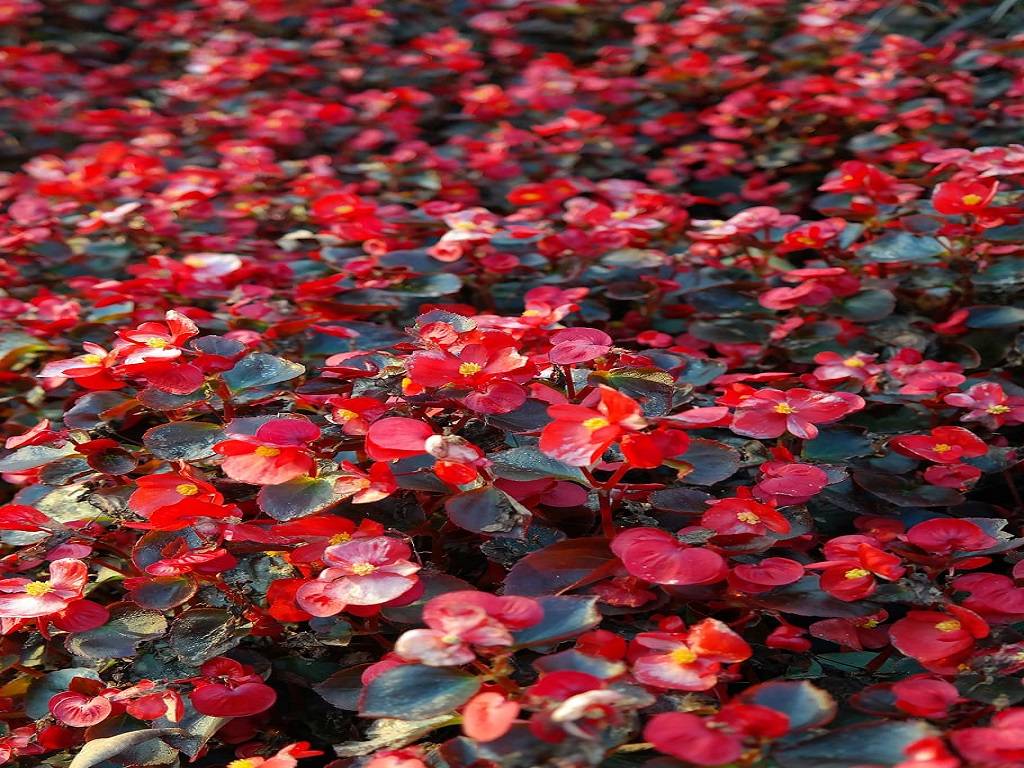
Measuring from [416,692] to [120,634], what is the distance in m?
0.49

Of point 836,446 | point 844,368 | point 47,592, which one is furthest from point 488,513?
point 844,368

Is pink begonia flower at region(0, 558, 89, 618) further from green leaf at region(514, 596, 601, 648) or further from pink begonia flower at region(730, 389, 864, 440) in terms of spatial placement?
pink begonia flower at region(730, 389, 864, 440)

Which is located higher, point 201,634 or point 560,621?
point 560,621

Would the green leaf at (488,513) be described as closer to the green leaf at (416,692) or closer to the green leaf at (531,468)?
the green leaf at (531,468)

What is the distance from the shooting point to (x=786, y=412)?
1.24 metres

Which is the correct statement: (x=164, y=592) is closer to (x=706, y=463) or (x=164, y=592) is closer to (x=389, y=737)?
(x=389, y=737)

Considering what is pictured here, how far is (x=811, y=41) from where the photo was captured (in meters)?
3.13

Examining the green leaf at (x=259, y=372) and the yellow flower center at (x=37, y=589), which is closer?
the yellow flower center at (x=37, y=589)

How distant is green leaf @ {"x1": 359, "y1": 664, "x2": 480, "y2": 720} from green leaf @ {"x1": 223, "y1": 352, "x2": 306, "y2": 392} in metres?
0.53

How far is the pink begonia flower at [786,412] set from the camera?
122 cm

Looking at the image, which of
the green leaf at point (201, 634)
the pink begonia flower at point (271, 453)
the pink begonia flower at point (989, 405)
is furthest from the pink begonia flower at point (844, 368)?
the green leaf at point (201, 634)

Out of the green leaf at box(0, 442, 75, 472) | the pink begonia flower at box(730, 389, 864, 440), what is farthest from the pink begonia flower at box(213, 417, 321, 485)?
the pink begonia flower at box(730, 389, 864, 440)

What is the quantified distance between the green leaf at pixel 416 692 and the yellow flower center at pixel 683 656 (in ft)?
0.59

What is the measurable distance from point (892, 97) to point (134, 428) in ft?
6.70
